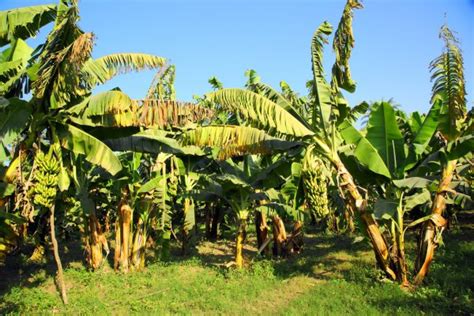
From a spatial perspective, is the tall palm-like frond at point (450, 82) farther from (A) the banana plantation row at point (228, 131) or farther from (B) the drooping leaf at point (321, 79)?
(B) the drooping leaf at point (321, 79)

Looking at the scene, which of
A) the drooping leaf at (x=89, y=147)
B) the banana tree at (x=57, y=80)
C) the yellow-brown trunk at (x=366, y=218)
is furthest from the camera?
the yellow-brown trunk at (x=366, y=218)

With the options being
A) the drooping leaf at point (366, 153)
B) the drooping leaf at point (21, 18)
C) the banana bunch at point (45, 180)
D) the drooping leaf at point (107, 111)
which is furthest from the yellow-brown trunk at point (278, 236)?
the drooping leaf at point (21, 18)


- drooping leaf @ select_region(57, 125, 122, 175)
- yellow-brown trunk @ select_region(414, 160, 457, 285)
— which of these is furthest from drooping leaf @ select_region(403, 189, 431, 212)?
drooping leaf @ select_region(57, 125, 122, 175)

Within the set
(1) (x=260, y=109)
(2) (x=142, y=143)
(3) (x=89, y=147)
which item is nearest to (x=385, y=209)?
(1) (x=260, y=109)

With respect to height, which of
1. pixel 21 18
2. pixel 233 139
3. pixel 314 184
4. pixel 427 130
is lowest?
pixel 314 184

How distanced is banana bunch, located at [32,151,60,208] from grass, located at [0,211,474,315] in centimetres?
277

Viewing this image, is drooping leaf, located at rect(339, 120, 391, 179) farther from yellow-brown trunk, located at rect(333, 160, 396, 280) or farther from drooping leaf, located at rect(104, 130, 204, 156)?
drooping leaf, located at rect(104, 130, 204, 156)

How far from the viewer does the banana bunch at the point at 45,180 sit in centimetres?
657

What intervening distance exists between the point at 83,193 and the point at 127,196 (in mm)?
1916

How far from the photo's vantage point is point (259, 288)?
918 cm

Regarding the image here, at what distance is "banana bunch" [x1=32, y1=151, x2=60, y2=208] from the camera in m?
6.57

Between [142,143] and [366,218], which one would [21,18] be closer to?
[142,143]

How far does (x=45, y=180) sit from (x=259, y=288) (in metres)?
5.00

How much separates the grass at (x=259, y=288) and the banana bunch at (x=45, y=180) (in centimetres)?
277
